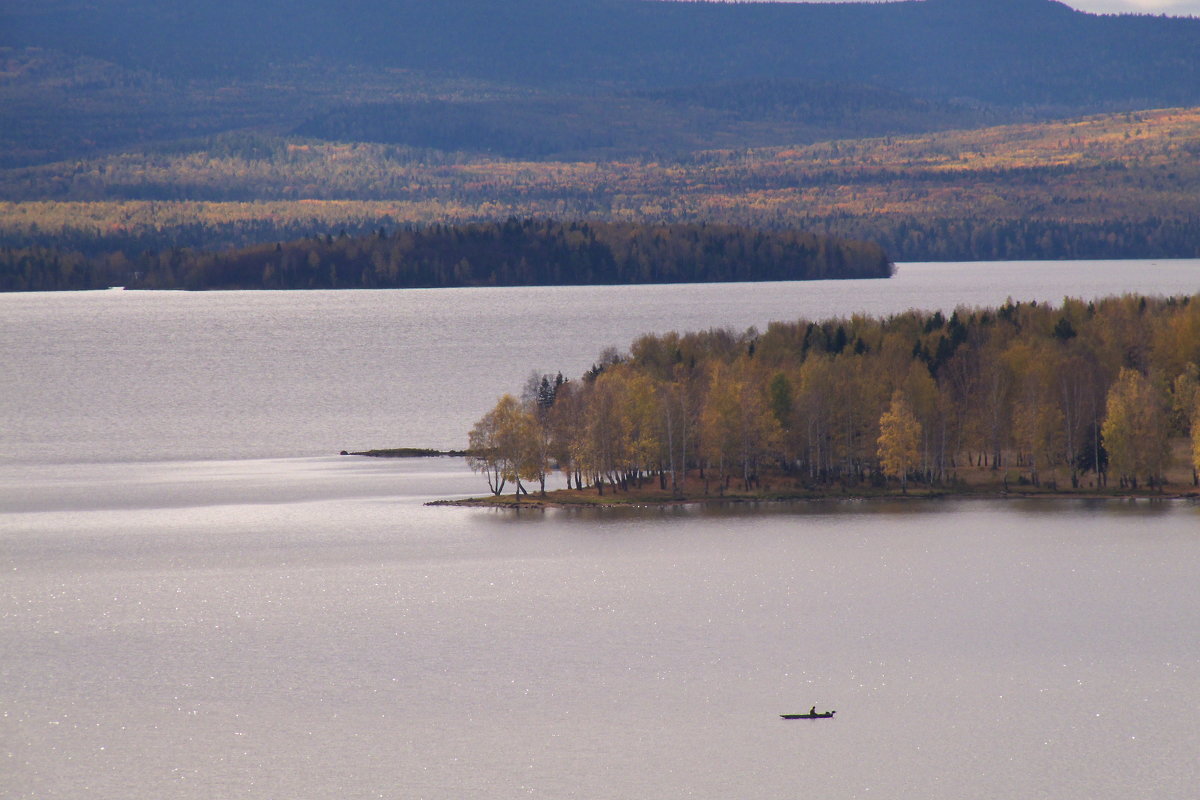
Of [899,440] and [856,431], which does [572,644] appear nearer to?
[899,440]

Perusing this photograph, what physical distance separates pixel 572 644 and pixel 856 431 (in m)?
29.7

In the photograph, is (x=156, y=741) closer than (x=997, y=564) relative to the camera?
Yes

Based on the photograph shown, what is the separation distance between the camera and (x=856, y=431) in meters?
74.4

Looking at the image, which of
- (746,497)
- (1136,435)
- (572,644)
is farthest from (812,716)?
(1136,435)

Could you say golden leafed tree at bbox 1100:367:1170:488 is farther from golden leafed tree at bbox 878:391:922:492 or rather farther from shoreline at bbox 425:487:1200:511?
golden leafed tree at bbox 878:391:922:492

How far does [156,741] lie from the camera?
1539 inches

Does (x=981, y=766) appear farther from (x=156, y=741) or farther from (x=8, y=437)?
(x=8, y=437)

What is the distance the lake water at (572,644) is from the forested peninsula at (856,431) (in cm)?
307

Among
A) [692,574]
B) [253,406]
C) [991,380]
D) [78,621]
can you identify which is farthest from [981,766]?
[253,406]

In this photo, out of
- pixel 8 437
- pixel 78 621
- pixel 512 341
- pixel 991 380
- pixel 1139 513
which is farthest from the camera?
pixel 512 341

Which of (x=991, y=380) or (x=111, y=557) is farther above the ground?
(x=991, y=380)

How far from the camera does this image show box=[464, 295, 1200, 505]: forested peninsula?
7144cm

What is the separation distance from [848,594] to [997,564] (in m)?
7.51

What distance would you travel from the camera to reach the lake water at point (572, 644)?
121ft
